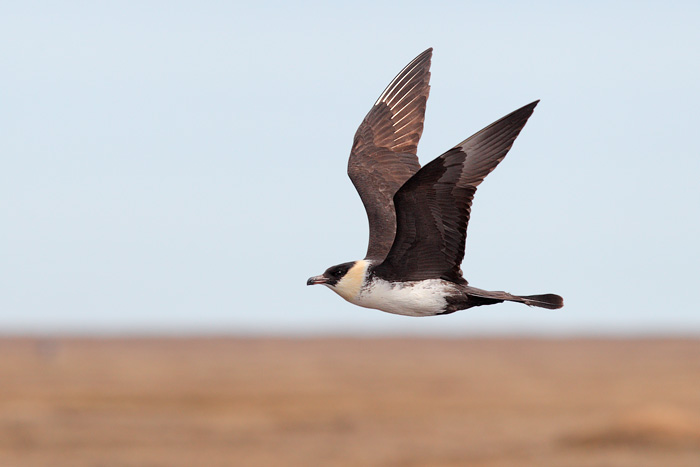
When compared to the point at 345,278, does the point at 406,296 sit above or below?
below

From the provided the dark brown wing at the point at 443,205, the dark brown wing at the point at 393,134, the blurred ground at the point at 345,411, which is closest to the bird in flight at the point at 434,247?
the dark brown wing at the point at 443,205

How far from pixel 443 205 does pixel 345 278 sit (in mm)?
1003

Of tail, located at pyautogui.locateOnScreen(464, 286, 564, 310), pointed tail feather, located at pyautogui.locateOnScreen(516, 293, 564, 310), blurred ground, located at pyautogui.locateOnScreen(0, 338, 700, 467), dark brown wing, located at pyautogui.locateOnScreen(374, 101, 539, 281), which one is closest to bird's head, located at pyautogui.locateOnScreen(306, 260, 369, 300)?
dark brown wing, located at pyautogui.locateOnScreen(374, 101, 539, 281)

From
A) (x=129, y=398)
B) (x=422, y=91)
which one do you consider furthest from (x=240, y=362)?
(x=422, y=91)

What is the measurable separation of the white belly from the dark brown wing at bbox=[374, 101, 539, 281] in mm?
104

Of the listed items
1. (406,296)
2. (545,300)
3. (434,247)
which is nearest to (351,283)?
(406,296)

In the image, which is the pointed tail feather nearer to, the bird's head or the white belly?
the white belly

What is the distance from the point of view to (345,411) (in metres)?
66.6

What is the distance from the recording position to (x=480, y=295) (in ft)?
28.9

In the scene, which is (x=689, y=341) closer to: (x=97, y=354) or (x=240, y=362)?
(x=240, y=362)

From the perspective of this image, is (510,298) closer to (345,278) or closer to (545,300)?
(545,300)

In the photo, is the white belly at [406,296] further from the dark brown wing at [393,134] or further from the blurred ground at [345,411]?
the blurred ground at [345,411]

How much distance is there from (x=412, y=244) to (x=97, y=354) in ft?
359

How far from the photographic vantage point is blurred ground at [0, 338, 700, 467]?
53000 millimetres
